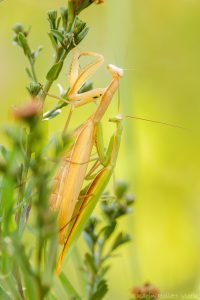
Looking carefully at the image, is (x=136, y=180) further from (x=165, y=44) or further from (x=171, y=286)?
(x=165, y=44)

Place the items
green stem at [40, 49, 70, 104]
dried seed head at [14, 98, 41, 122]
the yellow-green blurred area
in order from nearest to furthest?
dried seed head at [14, 98, 41, 122]
green stem at [40, 49, 70, 104]
the yellow-green blurred area

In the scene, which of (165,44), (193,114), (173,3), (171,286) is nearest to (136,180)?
(171,286)

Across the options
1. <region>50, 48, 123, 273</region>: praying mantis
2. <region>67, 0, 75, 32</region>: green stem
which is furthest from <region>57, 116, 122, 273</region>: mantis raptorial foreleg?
<region>67, 0, 75, 32</region>: green stem

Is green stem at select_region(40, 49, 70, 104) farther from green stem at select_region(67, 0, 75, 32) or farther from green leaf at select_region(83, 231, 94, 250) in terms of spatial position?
green leaf at select_region(83, 231, 94, 250)

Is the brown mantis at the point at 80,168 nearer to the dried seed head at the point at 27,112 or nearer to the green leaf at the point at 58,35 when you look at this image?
the green leaf at the point at 58,35

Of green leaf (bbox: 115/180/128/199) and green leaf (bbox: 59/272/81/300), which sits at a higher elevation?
green leaf (bbox: 115/180/128/199)

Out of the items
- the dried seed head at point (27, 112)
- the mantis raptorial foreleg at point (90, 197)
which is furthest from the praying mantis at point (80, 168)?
the dried seed head at point (27, 112)
